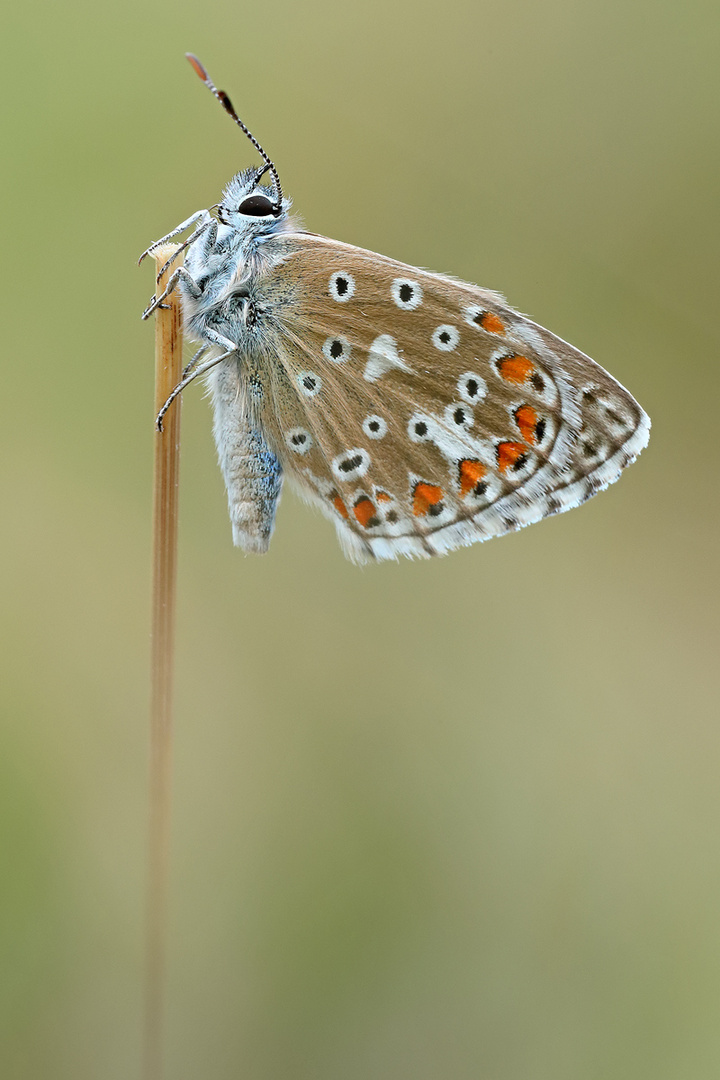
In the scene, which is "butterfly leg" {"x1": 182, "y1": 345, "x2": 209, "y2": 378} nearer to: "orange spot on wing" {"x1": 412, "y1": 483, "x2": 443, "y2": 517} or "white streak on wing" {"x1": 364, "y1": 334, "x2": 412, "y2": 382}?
Answer: "white streak on wing" {"x1": 364, "y1": 334, "x2": 412, "y2": 382}

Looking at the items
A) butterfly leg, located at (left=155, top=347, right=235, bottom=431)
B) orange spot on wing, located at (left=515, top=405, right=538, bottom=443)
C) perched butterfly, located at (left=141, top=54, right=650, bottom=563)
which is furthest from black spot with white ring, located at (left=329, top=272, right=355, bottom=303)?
orange spot on wing, located at (left=515, top=405, right=538, bottom=443)

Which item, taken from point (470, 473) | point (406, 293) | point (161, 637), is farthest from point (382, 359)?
point (161, 637)

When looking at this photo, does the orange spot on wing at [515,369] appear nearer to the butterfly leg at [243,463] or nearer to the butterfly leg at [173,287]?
the butterfly leg at [243,463]

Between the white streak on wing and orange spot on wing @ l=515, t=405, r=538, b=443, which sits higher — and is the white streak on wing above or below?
above

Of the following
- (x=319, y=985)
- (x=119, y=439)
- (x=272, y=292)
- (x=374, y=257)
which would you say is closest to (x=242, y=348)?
(x=272, y=292)

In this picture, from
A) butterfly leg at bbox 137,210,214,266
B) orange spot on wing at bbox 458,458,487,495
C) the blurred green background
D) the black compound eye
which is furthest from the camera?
the blurred green background

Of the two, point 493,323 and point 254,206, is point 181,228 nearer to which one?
point 254,206

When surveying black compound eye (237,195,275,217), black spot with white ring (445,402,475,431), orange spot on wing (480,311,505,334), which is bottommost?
black spot with white ring (445,402,475,431)
